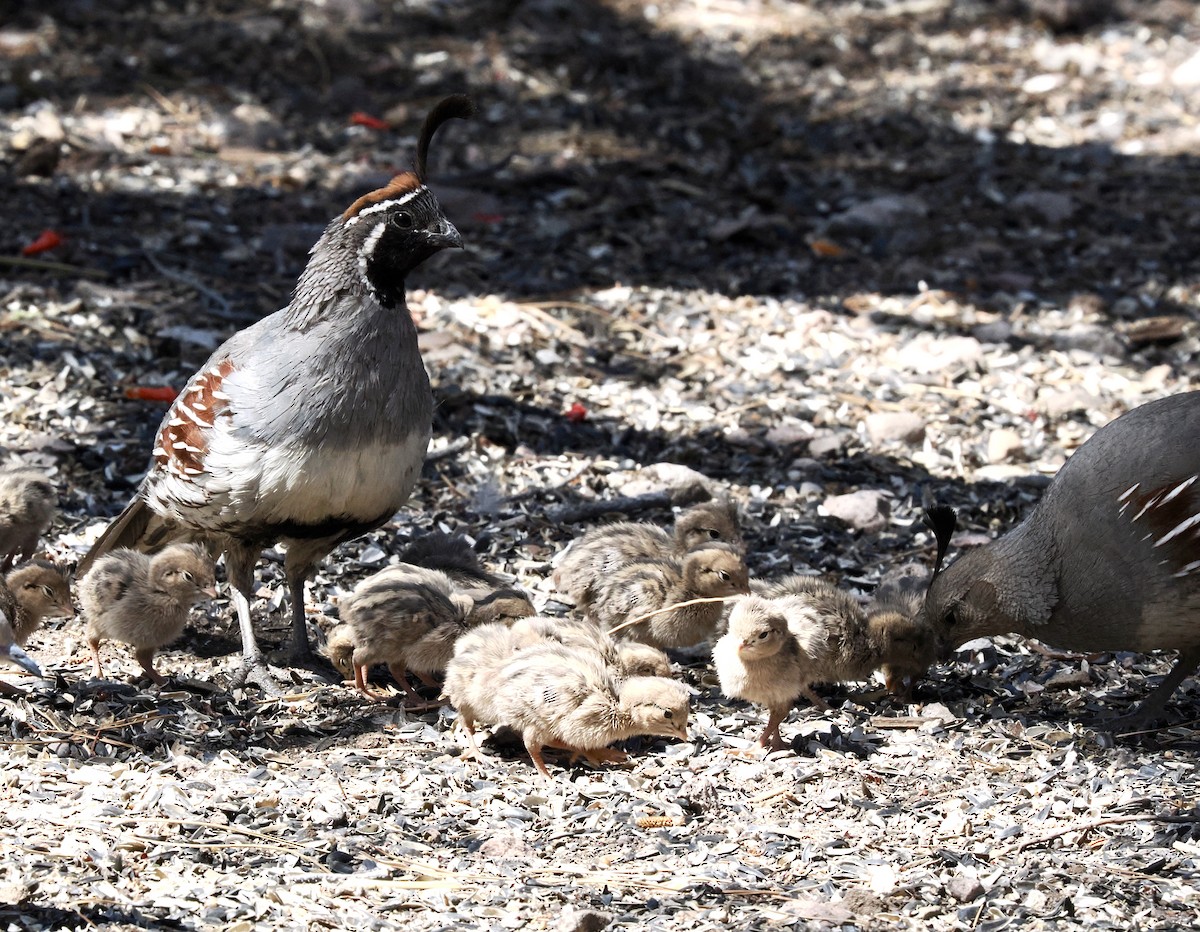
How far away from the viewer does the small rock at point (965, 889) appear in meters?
3.90

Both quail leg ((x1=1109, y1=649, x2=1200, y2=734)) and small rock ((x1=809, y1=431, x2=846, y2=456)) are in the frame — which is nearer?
quail leg ((x1=1109, y1=649, x2=1200, y2=734))

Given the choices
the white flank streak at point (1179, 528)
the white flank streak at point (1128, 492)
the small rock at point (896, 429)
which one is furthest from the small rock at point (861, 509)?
the white flank streak at point (1179, 528)

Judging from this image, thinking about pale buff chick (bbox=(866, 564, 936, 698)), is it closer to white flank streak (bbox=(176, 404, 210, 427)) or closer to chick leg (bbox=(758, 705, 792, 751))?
chick leg (bbox=(758, 705, 792, 751))

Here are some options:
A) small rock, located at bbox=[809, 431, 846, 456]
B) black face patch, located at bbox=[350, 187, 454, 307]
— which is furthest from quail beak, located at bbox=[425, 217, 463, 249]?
small rock, located at bbox=[809, 431, 846, 456]

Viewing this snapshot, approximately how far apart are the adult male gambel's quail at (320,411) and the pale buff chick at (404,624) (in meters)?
0.25

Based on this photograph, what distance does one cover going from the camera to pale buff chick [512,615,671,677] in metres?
5.04

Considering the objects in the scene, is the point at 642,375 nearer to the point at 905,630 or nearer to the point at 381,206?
the point at 381,206

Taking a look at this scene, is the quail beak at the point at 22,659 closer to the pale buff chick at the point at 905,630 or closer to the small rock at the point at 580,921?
the small rock at the point at 580,921

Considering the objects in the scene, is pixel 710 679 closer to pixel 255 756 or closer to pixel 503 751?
pixel 503 751

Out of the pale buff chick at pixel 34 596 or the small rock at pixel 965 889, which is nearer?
the small rock at pixel 965 889

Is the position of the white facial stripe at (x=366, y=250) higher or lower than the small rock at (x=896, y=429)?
higher

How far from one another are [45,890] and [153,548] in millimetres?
2322

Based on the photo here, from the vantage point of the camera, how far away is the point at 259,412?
503cm

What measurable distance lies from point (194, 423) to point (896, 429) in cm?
366
